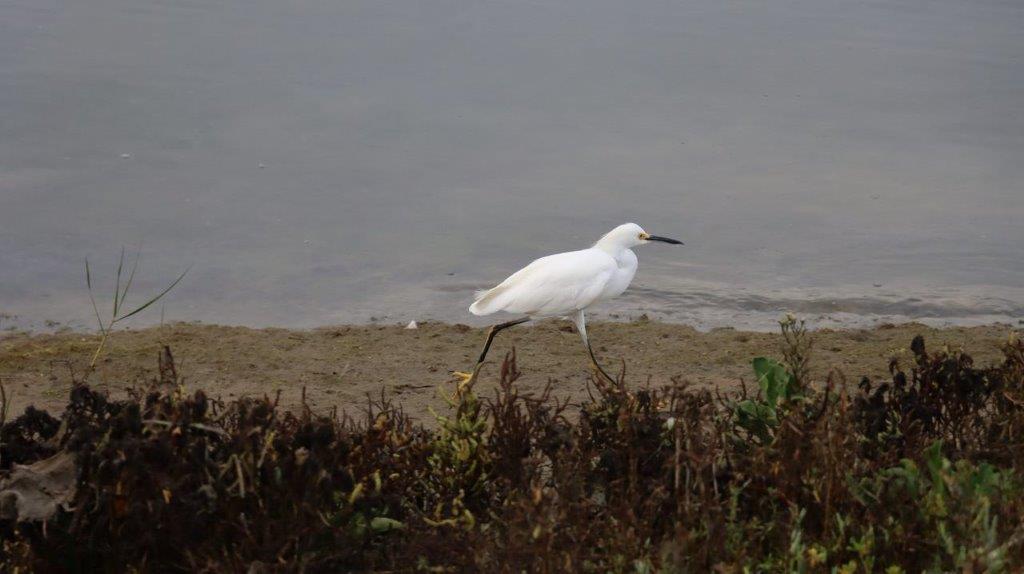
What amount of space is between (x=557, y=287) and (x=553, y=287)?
0.07 feet

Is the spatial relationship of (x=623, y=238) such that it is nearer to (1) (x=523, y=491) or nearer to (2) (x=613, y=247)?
(2) (x=613, y=247)

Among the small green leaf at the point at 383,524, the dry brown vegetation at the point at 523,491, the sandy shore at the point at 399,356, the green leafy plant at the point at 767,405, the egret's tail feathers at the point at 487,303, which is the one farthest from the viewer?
the egret's tail feathers at the point at 487,303

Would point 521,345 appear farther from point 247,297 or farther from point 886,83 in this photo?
point 886,83

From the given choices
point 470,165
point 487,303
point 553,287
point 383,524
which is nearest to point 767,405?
point 383,524

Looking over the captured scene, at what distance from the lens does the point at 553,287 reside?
5996 mm

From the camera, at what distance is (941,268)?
27.0 feet

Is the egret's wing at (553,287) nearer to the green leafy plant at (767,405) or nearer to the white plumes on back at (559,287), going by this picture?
the white plumes on back at (559,287)

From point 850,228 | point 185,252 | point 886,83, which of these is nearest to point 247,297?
point 185,252


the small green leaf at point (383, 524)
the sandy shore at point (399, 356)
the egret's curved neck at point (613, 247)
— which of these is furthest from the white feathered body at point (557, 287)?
the small green leaf at point (383, 524)

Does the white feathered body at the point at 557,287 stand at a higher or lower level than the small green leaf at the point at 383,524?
higher

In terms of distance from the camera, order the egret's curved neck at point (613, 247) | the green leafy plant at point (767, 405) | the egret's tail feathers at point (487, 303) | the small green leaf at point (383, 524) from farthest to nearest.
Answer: the egret's curved neck at point (613, 247) < the egret's tail feathers at point (487, 303) < the green leafy plant at point (767, 405) < the small green leaf at point (383, 524)

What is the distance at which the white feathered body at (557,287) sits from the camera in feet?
19.7

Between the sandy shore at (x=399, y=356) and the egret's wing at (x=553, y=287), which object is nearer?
the sandy shore at (x=399, y=356)

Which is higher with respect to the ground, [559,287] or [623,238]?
[623,238]
